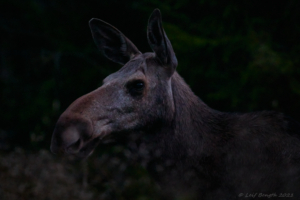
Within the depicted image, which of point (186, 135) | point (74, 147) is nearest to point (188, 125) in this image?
point (186, 135)

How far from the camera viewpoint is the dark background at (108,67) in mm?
4449

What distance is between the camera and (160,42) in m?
3.37

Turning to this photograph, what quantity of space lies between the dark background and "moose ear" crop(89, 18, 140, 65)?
3.32 ft

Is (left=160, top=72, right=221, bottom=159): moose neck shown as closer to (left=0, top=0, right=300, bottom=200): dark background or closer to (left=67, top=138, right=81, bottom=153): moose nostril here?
(left=0, top=0, right=300, bottom=200): dark background

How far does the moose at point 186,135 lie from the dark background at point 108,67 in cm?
43

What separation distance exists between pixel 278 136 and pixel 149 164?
3.67 ft

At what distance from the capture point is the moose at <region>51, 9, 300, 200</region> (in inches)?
125

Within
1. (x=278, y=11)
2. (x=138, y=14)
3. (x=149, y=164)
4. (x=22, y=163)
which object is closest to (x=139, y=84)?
(x=149, y=164)

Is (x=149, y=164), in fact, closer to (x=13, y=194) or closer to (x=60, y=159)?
(x=13, y=194)

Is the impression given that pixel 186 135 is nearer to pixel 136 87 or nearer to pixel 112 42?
pixel 136 87

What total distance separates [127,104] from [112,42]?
974mm

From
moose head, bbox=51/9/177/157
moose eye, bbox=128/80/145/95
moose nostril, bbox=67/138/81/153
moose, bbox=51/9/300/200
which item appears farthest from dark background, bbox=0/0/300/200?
moose nostril, bbox=67/138/81/153

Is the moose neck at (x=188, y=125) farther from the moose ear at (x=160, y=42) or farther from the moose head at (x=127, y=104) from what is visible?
the moose ear at (x=160, y=42)

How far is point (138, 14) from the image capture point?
7055 mm
